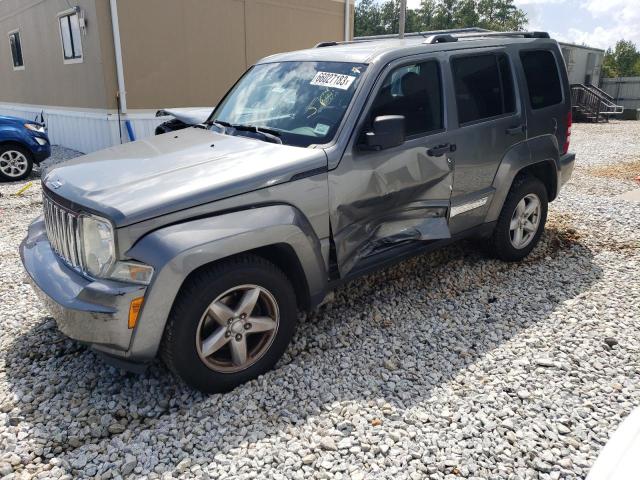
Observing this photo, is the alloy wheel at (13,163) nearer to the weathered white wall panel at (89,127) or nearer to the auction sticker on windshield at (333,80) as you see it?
the weathered white wall panel at (89,127)

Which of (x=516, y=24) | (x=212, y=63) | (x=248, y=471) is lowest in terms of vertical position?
(x=248, y=471)

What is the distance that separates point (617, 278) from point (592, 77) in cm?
3349

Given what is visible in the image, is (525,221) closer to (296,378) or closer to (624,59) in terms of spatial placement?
(296,378)

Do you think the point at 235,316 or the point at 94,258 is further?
the point at 235,316

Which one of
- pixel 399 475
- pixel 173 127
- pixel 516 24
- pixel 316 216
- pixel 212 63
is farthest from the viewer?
pixel 516 24

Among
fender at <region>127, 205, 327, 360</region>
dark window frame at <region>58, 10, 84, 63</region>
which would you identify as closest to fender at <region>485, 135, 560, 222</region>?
fender at <region>127, 205, 327, 360</region>

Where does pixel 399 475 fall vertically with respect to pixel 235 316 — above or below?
below

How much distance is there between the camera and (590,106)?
26.6 metres

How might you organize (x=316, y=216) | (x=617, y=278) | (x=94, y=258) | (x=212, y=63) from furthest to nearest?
(x=212, y=63), (x=617, y=278), (x=316, y=216), (x=94, y=258)

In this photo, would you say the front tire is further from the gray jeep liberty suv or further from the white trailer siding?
the white trailer siding

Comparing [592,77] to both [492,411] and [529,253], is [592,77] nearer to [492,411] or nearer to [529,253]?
[529,253]

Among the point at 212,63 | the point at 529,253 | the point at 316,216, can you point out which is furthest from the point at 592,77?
the point at 316,216

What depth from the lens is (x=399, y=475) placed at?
2.40m

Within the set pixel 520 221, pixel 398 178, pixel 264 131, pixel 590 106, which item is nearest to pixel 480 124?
pixel 398 178
